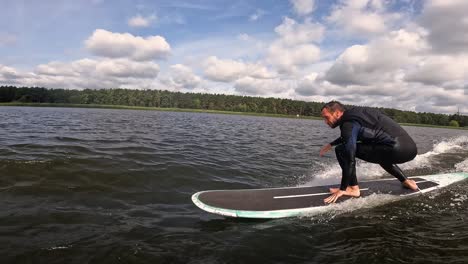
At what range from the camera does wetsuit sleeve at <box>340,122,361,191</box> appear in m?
6.03

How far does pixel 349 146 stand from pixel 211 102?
150 m

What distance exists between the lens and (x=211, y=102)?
154125mm

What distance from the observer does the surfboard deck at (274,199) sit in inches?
219

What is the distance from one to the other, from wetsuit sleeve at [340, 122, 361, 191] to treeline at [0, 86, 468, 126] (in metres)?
135

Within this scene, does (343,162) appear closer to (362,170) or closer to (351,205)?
(351,205)

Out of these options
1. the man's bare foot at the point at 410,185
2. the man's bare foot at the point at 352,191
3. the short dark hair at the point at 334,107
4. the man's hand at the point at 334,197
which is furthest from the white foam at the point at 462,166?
the short dark hair at the point at 334,107

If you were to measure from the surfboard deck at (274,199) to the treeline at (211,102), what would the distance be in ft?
439

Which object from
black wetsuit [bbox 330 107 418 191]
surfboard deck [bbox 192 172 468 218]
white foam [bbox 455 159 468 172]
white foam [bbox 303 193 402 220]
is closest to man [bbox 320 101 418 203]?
black wetsuit [bbox 330 107 418 191]

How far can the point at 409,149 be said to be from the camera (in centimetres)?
647

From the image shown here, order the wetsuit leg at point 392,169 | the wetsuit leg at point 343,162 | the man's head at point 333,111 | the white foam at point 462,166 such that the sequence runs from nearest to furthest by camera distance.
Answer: the wetsuit leg at point 343,162 < the man's head at point 333,111 < the wetsuit leg at point 392,169 < the white foam at point 462,166

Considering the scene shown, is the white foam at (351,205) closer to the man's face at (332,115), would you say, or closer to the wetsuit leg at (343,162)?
the wetsuit leg at (343,162)

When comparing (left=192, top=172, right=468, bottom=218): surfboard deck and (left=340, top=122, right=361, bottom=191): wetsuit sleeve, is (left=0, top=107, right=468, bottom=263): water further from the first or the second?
(left=340, top=122, right=361, bottom=191): wetsuit sleeve

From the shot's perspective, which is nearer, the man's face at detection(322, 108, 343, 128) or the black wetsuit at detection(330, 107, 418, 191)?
the black wetsuit at detection(330, 107, 418, 191)

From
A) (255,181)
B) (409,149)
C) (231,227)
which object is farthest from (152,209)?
(409,149)
